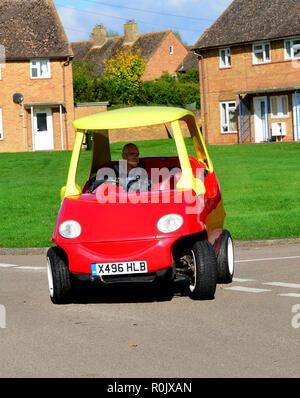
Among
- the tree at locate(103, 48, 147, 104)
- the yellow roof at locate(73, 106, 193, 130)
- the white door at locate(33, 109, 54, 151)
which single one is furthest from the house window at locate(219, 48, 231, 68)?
the yellow roof at locate(73, 106, 193, 130)

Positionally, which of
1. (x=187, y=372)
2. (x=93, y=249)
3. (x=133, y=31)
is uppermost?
(x=133, y=31)

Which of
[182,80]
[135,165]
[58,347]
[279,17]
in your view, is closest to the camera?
[58,347]

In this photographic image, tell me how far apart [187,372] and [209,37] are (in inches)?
2013

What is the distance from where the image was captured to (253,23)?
54312 millimetres

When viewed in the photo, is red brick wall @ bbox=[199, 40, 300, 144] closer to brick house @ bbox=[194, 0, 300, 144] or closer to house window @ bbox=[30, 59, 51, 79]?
brick house @ bbox=[194, 0, 300, 144]

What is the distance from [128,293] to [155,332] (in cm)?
266

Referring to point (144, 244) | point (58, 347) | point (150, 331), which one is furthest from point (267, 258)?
point (58, 347)

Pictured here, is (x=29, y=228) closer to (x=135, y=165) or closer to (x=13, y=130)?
(x=135, y=165)

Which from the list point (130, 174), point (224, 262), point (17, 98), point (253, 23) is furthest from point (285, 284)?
point (253, 23)

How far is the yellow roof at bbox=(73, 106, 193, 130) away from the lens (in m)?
9.84

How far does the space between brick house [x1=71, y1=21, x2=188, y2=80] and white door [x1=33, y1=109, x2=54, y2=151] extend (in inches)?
1256

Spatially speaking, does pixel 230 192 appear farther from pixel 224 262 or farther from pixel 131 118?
pixel 131 118

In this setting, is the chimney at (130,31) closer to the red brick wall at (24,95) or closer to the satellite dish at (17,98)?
the red brick wall at (24,95)

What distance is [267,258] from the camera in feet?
45.1
